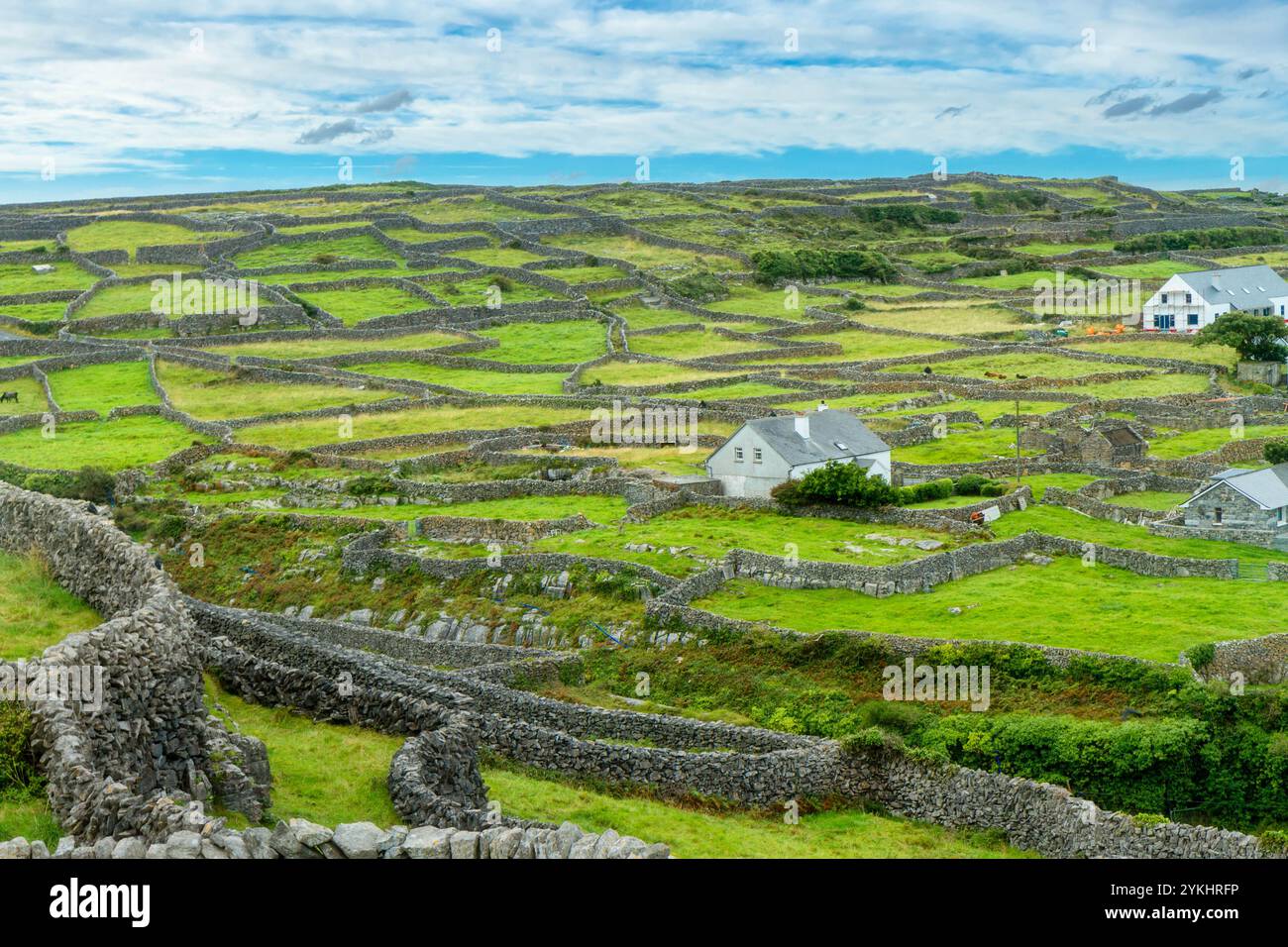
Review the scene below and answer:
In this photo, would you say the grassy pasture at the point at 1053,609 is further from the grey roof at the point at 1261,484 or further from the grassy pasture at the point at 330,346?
the grassy pasture at the point at 330,346

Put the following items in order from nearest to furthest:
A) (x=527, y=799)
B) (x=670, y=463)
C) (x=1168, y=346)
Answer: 1. (x=527, y=799)
2. (x=670, y=463)
3. (x=1168, y=346)

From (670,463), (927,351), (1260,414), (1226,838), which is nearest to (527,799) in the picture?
(1226,838)

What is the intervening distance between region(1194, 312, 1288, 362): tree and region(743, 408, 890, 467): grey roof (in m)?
42.5

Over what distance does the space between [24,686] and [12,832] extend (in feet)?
7.49

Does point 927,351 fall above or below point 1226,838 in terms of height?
above

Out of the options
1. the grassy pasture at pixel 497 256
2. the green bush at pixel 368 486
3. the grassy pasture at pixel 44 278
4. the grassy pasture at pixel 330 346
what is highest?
the grassy pasture at pixel 497 256

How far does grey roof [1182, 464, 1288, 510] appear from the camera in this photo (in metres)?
50.4

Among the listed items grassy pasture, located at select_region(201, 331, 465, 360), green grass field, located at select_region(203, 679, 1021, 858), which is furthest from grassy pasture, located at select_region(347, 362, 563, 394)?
green grass field, located at select_region(203, 679, 1021, 858)

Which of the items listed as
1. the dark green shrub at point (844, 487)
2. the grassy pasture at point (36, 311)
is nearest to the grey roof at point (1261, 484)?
the dark green shrub at point (844, 487)

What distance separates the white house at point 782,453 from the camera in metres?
59.3

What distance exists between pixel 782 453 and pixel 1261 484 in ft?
58.9

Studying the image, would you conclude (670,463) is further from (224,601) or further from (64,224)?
(64,224)

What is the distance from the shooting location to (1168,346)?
104 m

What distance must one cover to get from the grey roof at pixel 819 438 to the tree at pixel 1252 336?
42.5 metres
